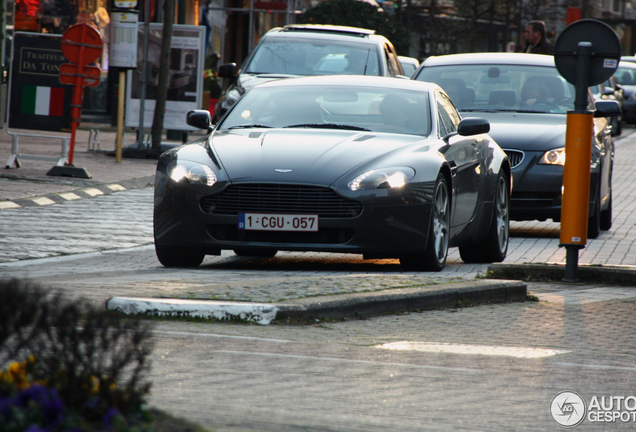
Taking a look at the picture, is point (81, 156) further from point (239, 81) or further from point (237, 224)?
point (237, 224)

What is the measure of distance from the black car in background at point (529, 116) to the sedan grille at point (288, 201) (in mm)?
3991

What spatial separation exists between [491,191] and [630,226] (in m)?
4.04

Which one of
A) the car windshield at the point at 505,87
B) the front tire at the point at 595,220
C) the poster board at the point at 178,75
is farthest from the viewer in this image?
A: the poster board at the point at 178,75

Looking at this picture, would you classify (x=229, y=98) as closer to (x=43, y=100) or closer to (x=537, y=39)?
(x=43, y=100)

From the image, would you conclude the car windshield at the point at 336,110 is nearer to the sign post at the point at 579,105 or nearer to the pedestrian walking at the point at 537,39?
the sign post at the point at 579,105

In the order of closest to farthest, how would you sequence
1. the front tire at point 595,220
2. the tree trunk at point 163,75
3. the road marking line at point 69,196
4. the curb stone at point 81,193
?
the front tire at point 595,220, the curb stone at point 81,193, the road marking line at point 69,196, the tree trunk at point 163,75

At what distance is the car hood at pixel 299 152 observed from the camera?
8.09m

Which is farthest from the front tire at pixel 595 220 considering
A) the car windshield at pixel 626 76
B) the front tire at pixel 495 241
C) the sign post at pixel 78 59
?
the car windshield at pixel 626 76

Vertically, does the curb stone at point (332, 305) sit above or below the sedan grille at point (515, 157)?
below

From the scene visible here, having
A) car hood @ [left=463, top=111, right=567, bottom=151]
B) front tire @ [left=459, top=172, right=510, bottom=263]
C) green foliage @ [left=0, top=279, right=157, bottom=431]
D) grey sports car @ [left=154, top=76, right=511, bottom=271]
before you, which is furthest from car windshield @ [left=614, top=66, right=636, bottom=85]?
green foliage @ [left=0, top=279, right=157, bottom=431]

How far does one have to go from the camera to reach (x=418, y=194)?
829 centimetres

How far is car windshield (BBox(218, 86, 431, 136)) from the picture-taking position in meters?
9.27

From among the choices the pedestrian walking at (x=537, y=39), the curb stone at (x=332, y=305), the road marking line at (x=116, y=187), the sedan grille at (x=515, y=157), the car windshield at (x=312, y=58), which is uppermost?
the pedestrian walking at (x=537, y=39)

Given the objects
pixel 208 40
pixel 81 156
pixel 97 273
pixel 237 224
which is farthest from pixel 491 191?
pixel 208 40
